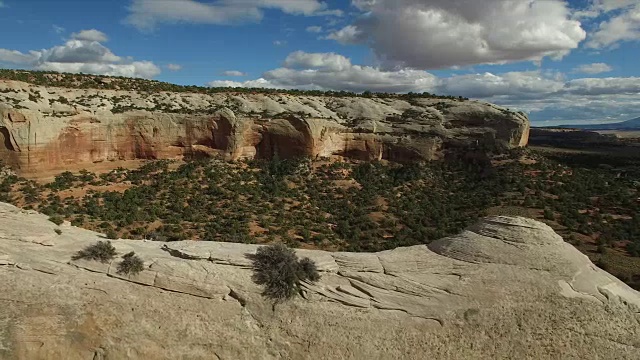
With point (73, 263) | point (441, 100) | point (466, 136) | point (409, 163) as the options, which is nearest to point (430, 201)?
point (409, 163)

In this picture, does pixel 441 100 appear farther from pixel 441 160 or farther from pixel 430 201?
pixel 430 201

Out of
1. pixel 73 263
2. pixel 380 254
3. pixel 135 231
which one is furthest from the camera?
pixel 135 231

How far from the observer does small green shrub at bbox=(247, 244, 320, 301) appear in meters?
12.1

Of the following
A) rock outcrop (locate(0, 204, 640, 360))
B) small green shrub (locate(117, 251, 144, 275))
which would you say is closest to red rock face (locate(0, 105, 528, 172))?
rock outcrop (locate(0, 204, 640, 360))

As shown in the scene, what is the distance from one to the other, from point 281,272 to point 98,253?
545cm

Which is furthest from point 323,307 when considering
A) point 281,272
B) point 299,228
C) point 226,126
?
point 226,126

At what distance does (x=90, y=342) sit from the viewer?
1081cm

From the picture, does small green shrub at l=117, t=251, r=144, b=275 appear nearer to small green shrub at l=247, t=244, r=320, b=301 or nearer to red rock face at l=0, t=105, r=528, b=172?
small green shrub at l=247, t=244, r=320, b=301

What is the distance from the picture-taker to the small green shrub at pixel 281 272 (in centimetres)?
1212

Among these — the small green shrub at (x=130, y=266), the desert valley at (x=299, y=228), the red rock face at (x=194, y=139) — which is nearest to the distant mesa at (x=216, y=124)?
the red rock face at (x=194, y=139)

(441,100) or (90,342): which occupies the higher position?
(441,100)

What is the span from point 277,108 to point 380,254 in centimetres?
3631

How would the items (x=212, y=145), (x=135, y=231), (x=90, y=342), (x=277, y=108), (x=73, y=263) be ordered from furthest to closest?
(x=277, y=108) < (x=212, y=145) < (x=135, y=231) < (x=73, y=263) < (x=90, y=342)

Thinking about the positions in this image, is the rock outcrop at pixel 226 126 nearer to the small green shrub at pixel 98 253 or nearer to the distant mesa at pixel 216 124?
the distant mesa at pixel 216 124
